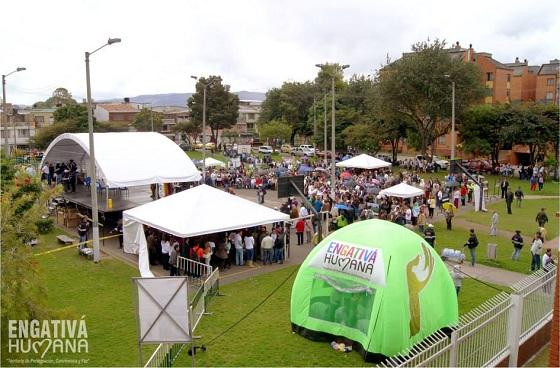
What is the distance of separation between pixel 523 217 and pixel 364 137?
2723cm

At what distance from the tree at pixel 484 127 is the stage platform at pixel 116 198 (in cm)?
2992

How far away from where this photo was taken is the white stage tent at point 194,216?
680 inches

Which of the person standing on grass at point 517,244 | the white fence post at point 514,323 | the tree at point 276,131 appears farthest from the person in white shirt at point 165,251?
the tree at point 276,131

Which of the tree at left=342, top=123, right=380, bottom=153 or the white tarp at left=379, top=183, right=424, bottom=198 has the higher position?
the tree at left=342, top=123, right=380, bottom=153

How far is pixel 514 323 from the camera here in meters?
11.0

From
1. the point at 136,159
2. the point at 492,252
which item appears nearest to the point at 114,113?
the point at 136,159

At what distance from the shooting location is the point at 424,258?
39.0 ft

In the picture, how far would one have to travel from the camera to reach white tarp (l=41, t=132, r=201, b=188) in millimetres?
24312

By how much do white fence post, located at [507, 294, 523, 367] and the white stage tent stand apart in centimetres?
919

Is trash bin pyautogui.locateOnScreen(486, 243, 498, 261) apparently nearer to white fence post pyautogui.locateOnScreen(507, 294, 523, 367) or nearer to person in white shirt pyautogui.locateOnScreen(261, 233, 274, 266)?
person in white shirt pyautogui.locateOnScreen(261, 233, 274, 266)

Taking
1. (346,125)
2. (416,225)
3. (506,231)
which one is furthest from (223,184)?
(346,125)

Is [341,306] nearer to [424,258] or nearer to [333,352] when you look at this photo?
[333,352]

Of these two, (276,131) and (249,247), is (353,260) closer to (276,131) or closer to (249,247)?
(249,247)

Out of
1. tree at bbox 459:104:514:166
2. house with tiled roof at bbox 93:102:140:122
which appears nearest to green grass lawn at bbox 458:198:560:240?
tree at bbox 459:104:514:166
